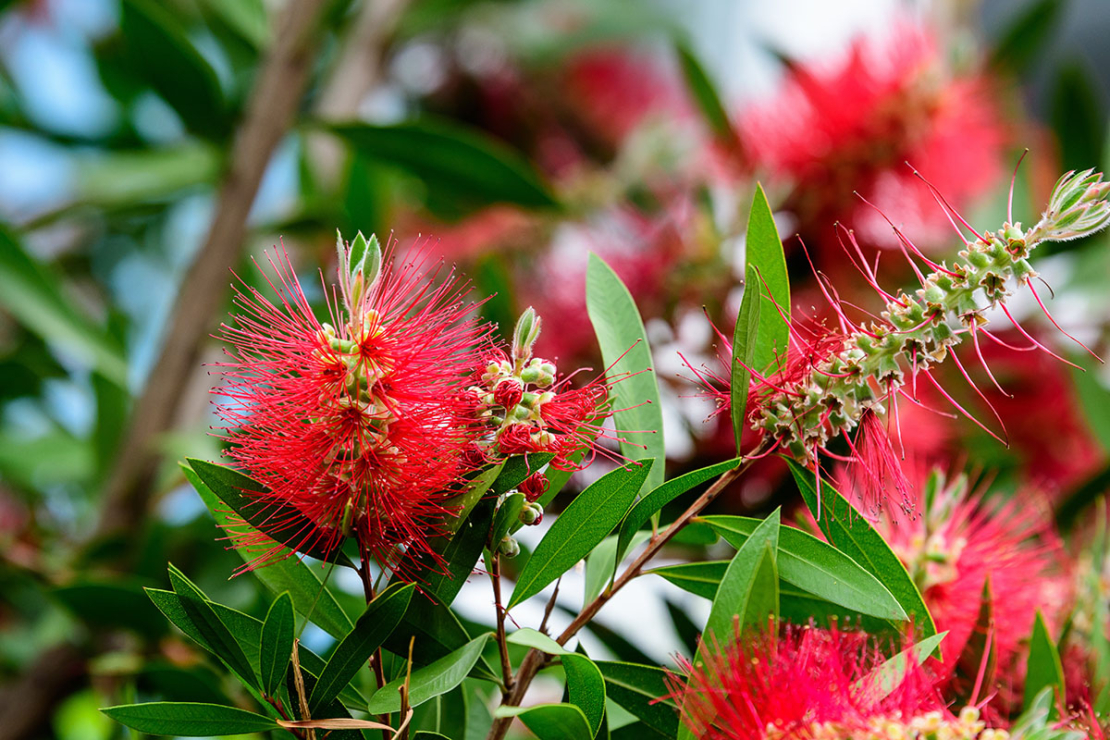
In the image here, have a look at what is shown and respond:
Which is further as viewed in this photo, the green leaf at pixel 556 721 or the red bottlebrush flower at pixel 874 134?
the red bottlebrush flower at pixel 874 134

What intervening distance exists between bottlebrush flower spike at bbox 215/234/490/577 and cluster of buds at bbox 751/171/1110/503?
106mm

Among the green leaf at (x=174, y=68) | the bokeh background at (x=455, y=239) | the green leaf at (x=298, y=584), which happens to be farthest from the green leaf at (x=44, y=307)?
the green leaf at (x=298, y=584)

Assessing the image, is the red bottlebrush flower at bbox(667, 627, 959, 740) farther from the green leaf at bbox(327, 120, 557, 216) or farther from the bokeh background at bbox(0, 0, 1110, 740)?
the green leaf at bbox(327, 120, 557, 216)

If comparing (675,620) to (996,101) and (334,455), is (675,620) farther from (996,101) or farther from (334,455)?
(996,101)

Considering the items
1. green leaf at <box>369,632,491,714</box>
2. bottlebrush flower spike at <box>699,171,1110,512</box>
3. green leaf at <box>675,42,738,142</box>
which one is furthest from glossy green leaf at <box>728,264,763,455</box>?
green leaf at <box>675,42,738,142</box>

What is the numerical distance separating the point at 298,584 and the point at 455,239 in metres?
0.66

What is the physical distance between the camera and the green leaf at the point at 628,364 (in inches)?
13.6

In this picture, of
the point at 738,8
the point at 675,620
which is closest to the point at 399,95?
the point at 738,8

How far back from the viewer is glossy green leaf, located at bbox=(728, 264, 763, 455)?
300 mm

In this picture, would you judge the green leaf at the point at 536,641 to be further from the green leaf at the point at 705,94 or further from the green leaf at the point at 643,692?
the green leaf at the point at 705,94

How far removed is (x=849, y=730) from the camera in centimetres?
27

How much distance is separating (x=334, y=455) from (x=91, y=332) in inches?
20.8

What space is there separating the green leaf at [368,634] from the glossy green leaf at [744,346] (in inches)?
4.7

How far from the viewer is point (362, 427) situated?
0.29 meters
